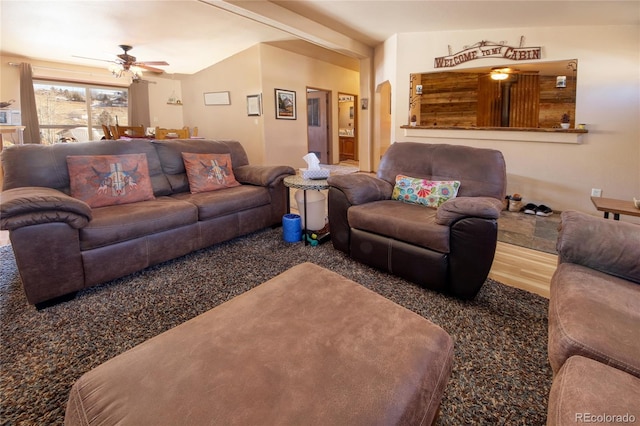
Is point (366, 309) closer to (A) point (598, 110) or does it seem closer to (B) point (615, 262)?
(B) point (615, 262)

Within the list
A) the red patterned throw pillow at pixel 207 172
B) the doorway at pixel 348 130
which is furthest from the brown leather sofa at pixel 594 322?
the doorway at pixel 348 130

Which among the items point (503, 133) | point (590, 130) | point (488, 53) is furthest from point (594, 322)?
point (488, 53)

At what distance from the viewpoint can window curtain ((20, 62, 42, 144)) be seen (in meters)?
6.66

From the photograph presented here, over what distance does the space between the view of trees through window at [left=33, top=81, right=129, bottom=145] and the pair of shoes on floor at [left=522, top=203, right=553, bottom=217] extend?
8.58m

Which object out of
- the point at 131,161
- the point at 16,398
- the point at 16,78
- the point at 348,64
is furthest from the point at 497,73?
the point at 16,78

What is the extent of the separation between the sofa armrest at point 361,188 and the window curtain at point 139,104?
25.5 feet

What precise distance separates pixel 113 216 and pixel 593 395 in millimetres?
2540

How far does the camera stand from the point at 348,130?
34.3 feet

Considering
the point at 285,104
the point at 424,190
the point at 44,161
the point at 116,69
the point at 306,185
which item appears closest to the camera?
the point at 44,161

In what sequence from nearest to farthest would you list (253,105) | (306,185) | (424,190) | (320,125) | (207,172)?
1. (424,190)
2. (306,185)
3. (207,172)
4. (253,105)
5. (320,125)

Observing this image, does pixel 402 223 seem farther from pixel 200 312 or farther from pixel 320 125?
pixel 320 125

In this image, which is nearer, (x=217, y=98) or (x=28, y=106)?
(x=28, y=106)

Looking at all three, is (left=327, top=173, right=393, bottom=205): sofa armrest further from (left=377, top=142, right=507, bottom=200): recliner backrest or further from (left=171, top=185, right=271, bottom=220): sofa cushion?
(left=171, top=185, right=271, bottom=220): sofa cushion

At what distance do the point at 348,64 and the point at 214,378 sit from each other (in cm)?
885
